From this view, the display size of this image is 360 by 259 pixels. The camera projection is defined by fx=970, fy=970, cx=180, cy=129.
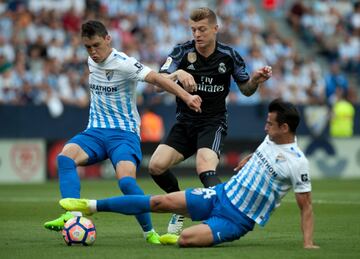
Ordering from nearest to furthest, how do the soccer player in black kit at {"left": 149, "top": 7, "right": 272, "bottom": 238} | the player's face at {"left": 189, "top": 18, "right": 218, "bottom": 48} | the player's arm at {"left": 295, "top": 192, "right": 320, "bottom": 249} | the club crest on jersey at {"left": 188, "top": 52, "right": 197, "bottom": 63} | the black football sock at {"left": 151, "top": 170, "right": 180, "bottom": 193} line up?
1. the player's arm at {"left": 295, "top": 192, "right": 320, "bottom": 249}
2. the player's face at {"left": 189, "top": 18, "right": 218, "bottom": 48}
3. the soccer player in black kit at {"left": 149, "top": 7, "right": 272, "bottom": 238}
4. the black football sock at {"left": 151, "top": 170, "right": 180, "bottom": 193}
5. the club crest on jersey at {"left": 188, "top": 52, "right": 197, "bottom": 63}

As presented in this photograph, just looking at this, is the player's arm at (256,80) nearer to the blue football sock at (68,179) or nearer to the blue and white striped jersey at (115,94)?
the blue and white striped jersey at (115,94)

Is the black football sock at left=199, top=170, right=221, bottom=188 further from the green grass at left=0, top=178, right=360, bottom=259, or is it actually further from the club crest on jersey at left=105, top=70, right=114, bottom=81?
the club crest on jersey at left=105, top=70, right=114, bottom=81

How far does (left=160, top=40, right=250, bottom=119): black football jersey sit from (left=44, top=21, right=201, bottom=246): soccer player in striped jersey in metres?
0.93

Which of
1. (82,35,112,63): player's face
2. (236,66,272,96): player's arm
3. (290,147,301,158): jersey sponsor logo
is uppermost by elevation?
(82,35,112,63): player's face

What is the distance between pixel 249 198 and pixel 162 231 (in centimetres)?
250

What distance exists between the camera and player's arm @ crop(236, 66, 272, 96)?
34.3 ft

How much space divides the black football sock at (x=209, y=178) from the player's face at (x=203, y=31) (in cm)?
153

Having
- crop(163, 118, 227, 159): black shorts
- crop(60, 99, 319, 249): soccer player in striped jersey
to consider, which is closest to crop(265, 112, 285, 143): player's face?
crop(60, 99, 319, 249): soccer player in striped jersey

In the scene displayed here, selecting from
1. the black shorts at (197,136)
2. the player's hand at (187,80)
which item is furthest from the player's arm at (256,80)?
the player's hand at (187,80)

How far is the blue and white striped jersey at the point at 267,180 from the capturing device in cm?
883

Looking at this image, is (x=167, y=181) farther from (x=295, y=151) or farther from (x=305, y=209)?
(x=305, y=209)

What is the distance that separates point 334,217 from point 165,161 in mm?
3113

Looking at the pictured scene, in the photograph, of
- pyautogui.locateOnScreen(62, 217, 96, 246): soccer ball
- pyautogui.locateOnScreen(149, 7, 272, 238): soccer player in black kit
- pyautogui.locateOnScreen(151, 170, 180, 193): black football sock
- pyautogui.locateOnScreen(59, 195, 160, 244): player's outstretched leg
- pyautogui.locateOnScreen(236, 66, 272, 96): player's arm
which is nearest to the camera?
pyautogui.locateOnScreen(59, 195, 160, 244): player's outstretched leg

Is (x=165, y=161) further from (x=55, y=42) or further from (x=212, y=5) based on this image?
(x=212, y=5)
